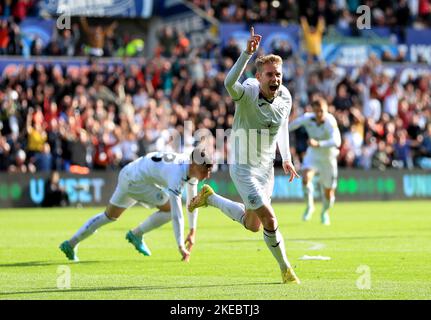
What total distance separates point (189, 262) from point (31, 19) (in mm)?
22163

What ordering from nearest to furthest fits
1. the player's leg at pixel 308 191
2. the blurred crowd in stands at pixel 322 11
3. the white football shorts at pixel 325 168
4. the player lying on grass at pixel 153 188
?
the player lying on grass at pixel 153 188 → the white football shorts at pixel 325 168 → the player's leg at pixel 308 191 → the blurred crowd in stands at pixel 322 11

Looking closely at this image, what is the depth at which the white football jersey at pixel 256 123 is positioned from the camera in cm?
1296

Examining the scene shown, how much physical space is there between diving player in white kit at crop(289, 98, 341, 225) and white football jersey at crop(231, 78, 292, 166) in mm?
10537

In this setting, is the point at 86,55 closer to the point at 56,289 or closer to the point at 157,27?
the point at 157,27

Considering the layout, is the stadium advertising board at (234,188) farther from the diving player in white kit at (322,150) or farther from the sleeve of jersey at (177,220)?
the sleeve of jersey at (177,220)

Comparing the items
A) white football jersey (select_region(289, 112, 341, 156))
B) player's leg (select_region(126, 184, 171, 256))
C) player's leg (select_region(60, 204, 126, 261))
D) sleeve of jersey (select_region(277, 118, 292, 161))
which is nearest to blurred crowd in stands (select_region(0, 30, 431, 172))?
white football jersey (select_region(289, 112, 341, 156))

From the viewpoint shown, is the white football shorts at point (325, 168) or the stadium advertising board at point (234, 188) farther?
the stadium advertising board at point (234, 188)

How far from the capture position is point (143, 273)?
1450cm

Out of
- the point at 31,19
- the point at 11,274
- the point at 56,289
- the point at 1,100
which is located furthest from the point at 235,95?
the point at 31,19

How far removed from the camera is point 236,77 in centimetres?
1230

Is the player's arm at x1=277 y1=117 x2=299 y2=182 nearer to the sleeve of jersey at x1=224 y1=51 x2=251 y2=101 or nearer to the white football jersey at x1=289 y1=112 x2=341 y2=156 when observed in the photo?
the sleeve of jersey at x1=224 y1=51 x2=251 y2=101

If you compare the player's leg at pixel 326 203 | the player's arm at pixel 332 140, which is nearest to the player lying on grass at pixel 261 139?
the player's arm at pixel 332 140

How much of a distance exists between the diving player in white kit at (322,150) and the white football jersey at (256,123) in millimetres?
10537

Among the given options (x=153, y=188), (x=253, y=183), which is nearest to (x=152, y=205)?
(x=153, y=188)
